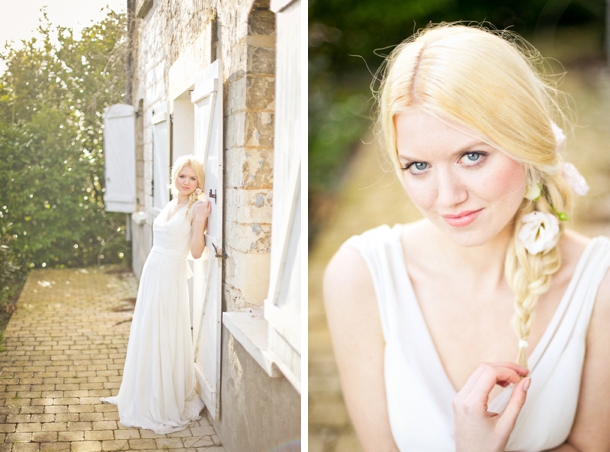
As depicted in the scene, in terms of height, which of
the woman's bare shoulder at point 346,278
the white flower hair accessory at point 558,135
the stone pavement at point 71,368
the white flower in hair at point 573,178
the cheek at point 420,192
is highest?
the white flower hair accessory at point 558,135

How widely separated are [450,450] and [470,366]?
286 millimetres

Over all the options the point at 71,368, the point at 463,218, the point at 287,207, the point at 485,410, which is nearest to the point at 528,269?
the point at 463,218

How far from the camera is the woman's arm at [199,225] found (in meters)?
2.70

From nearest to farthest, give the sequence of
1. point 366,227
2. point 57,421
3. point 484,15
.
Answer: point 484,15 → point 366,227 → point 57,421

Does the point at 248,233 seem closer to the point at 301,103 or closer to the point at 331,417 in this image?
the point at 301,103

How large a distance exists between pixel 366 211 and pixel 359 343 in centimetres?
46

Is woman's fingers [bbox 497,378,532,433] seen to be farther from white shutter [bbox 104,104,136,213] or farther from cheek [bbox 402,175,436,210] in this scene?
white shutter [bbox 104,104,136,213]

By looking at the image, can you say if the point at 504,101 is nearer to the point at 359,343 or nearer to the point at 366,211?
the point at 366,211

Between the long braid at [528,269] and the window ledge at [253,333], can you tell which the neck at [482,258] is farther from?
the window ledge at [253,333]

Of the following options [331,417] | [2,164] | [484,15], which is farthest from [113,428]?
[484,15]

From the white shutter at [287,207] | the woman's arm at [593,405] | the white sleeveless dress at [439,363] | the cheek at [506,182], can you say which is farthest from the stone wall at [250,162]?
the woman's arm at [593,405]

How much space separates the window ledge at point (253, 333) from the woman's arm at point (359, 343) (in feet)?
1.09

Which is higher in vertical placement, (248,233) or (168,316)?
(248,233)

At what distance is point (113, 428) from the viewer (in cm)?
266
